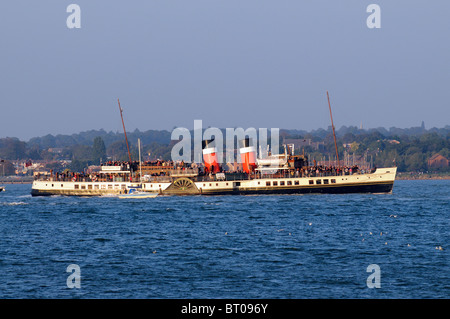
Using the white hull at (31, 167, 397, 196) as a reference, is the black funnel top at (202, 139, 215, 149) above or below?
above

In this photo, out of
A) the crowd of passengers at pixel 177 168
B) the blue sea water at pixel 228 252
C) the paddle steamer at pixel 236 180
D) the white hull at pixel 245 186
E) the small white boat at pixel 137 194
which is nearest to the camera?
the blue sea water at pixel 228 252

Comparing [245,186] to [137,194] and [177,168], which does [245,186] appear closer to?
[177,168]

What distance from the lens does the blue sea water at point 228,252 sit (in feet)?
147

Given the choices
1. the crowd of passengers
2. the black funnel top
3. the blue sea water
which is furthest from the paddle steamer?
the blue sea water

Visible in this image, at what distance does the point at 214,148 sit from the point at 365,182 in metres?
37.9

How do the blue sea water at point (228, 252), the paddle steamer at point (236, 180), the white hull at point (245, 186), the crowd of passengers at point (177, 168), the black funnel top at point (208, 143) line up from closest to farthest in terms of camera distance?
the blue sea water at point (228, 252)
the white hull at point (245, 186)
the paddle steamer at point (236, 180)
the crowd of passengers at point (177, 168)
the black funnel top at point (208, 143)

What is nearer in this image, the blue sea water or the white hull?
the blue sea water

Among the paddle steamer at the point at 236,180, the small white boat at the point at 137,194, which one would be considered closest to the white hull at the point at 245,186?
the paddle steamer at the point at 236,180

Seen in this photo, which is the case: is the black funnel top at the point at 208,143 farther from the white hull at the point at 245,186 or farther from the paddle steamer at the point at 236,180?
the white hull at the point at 245,186

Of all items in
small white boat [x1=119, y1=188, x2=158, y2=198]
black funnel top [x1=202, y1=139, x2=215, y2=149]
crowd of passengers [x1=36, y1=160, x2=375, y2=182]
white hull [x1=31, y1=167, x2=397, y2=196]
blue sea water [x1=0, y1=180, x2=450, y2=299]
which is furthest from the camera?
black funnel top [x1=202, y1=139, x2=215, y2=149]

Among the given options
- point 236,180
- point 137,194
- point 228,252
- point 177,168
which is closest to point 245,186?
point 236,180

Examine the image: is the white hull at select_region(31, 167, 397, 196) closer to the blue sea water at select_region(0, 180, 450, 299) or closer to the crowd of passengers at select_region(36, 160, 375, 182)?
the crowd of passengers at select_region(36, 160, 375, 182)

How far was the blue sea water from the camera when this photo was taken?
4469cm

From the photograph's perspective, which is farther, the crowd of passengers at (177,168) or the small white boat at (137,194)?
the crowd of passengers at (177,168)
